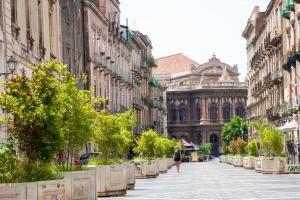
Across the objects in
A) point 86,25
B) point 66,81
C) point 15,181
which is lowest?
point 15,181

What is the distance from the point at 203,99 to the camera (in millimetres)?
161250

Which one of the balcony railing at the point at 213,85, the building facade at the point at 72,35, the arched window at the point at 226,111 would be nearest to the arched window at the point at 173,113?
the balcony railing at the point at 213,85

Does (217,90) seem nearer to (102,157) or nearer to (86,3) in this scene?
(86,3)

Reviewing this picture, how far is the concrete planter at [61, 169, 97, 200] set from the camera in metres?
16.8

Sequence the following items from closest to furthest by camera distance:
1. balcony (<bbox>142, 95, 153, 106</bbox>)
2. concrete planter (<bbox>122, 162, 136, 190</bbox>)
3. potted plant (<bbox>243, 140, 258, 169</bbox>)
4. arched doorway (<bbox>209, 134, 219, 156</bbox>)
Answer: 1. concrete planter (<bbox>122, 162, 136, 190</bbox>)
2. potted plant (<bbox>243, 140, 258, 169</bbox>)
3. balcony (<bbox>142, 95, 153, 106</bbox>)
4. arched doorway (<bbox>209, 134, 219, 156</bbox>)

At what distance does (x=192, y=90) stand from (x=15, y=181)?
147125mm

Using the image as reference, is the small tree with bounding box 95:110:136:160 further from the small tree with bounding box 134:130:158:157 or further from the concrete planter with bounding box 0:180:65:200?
the small tree with bounding box 134:130:158:157

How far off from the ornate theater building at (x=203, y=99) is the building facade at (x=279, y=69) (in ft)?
173

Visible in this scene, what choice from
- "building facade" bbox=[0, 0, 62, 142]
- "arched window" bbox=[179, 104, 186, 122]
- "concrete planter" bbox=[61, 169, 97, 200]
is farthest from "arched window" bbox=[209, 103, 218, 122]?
"concrete planter" bbox=[61, 169, 97, 200]

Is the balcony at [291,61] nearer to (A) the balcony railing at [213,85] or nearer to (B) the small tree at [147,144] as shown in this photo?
(B) the small tree at [147,144]

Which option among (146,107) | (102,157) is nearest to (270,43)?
(146,107)

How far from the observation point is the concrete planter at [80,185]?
16.8m

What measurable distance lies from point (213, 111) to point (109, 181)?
13899 cm

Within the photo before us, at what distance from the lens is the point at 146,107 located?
108 m
